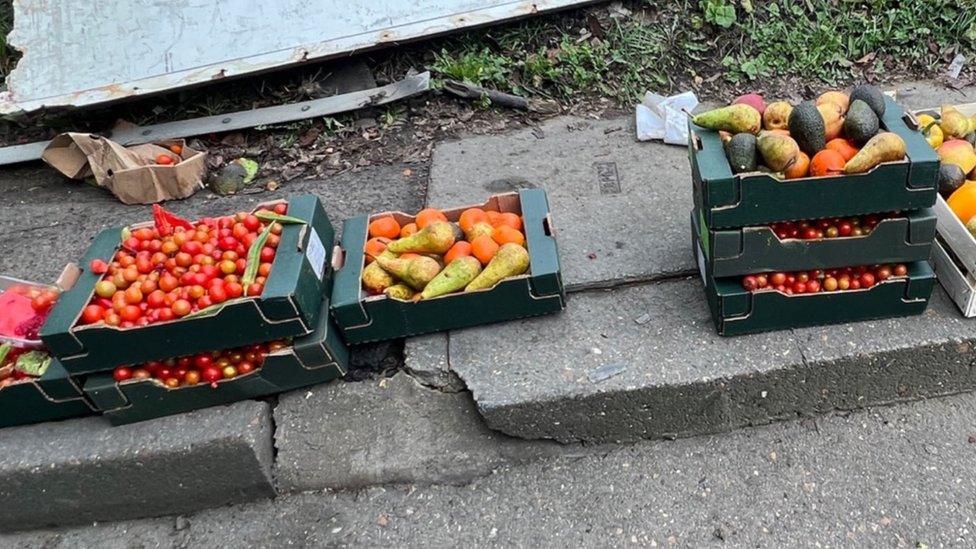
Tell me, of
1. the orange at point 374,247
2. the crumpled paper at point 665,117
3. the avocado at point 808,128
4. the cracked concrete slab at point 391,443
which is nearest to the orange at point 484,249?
the orange at point 374,247

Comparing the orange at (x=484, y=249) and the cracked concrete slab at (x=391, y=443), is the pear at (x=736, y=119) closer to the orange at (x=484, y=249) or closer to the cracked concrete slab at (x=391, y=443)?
the orange at (x=484, y=249)

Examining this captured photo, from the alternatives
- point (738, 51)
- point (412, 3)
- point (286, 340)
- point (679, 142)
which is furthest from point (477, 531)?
point (738, 51)

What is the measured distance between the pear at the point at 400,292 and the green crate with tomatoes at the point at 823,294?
3.61 feet

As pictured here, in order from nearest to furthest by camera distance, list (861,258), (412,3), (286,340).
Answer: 1. (861,258)
2. (286,340)
3. (412,3)

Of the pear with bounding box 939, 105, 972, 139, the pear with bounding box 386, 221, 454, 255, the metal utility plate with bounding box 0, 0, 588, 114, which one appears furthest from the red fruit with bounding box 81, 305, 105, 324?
the pear with bounding box 939, 105, 972, 139

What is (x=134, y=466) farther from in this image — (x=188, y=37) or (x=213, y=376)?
(x=188, y=37)

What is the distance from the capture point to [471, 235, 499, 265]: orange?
9.05 feet

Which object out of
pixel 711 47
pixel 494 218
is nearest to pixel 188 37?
pixel 494 218

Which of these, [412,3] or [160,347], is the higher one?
[412,3]

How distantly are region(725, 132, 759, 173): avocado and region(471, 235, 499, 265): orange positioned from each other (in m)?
0.91

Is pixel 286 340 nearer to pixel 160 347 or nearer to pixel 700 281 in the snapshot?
pixel 160 347

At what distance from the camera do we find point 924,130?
2.86 meters

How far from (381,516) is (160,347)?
0.99 m

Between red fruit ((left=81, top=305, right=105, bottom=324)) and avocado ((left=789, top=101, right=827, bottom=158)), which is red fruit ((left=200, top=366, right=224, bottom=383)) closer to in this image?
red fruit ((left=81, top=305, right=105, bottom=324))
